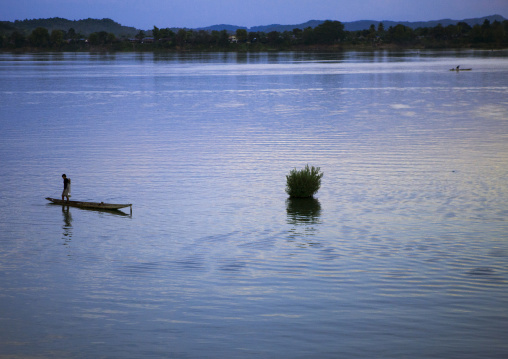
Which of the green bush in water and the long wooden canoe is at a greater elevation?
the green bush in water

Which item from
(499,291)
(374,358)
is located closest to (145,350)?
(374,358)

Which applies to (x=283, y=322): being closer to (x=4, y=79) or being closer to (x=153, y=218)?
(x=153, y=218)

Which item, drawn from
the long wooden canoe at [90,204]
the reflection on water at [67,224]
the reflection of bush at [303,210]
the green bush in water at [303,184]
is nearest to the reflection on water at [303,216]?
the reflection of bush at [303,210]

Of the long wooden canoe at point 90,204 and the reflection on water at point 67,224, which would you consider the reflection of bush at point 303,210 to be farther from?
the reflection on water at point 67,224

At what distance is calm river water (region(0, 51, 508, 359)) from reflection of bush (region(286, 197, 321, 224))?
8cm

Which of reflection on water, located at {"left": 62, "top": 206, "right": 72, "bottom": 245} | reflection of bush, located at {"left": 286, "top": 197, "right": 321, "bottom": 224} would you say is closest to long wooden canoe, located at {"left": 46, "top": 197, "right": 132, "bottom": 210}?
reflection on water, located at {"left": 62, "top": 206, "right": 72, "bottom": 245}

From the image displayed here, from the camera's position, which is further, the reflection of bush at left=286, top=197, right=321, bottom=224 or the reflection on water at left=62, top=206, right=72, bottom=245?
the reflection of bush at left=286, top=197, right=321, bottom=224

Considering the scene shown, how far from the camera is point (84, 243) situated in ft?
70.8

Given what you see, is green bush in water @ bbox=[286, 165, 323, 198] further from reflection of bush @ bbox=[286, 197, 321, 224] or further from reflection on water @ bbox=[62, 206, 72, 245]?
reflection on water @ bbox=[62, 206, 72, 245]

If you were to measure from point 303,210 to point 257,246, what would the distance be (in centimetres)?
523

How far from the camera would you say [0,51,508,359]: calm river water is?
14172 mm

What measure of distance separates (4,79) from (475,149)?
99.5 meters

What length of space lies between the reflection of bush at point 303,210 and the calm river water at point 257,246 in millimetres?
79

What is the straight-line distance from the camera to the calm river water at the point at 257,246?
14172mm
